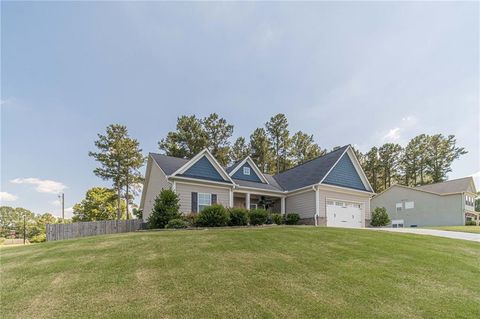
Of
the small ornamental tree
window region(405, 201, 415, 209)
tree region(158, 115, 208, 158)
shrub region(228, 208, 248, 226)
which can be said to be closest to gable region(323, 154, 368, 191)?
shrub region(228, 208, 248, 226)

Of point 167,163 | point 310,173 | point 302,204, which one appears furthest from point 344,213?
point 167,163

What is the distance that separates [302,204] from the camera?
19562mm

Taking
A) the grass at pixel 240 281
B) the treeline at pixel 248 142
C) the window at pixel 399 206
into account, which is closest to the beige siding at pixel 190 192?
the grass at pixel 240 281

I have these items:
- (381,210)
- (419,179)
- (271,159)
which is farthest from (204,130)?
(419,179)

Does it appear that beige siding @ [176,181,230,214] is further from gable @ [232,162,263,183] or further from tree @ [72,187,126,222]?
tree @ [72,187,126,222]

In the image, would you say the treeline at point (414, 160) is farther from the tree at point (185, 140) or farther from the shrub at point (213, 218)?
the shrub at point (213, 218)

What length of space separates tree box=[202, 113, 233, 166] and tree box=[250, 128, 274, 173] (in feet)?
11.8

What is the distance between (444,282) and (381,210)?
16707 mm

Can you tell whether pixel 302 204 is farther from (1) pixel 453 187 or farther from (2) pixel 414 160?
(2) pixel 414 160

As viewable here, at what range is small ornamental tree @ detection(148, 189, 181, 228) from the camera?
1361 cm

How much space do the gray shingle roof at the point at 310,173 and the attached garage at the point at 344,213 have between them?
2.02 metres

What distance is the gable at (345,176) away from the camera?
19.1 metres

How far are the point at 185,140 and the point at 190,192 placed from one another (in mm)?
19770

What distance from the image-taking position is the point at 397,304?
446cm
